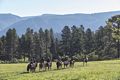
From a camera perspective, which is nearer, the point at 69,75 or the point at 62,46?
the point at 69,75

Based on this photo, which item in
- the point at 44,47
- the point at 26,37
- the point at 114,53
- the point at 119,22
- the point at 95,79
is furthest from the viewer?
the point at 44,47

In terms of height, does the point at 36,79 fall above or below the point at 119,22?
below

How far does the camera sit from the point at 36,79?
3922 centimetres

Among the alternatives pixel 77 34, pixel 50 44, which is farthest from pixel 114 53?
pixel 50 44

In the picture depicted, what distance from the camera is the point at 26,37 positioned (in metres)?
164

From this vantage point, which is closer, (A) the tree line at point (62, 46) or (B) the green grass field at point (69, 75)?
(B) the green grass field at point (69, 75)

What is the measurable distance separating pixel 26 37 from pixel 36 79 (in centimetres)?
12552

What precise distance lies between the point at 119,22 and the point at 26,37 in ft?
176

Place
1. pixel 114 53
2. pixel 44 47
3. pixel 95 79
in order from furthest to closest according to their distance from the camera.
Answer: pixel 44 47, pixel 114 53, pixel 95 79

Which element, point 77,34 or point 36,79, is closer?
point 36,79

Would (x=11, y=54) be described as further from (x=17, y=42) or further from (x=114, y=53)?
(x=114, y=53)

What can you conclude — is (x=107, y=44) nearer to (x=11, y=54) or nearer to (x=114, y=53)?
(x=114, y=53)

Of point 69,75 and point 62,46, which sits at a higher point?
point 69,75

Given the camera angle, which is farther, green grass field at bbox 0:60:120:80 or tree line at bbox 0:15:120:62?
tree line at bbox 0:15:120:62
